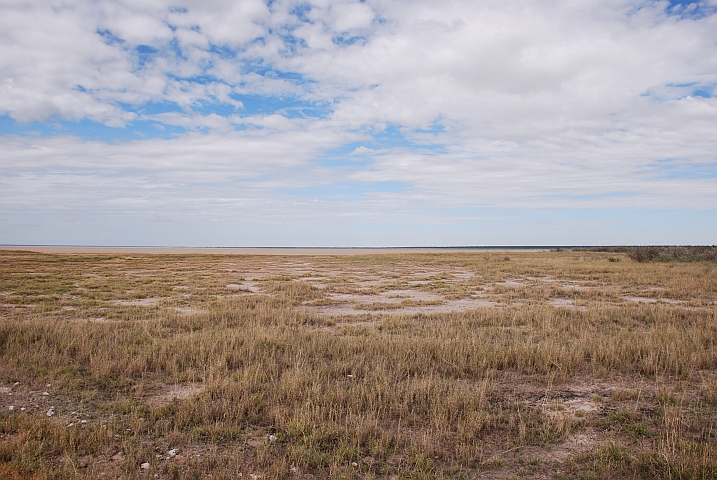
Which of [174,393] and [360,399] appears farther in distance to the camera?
[174,393]

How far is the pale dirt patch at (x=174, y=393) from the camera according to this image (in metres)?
7.30

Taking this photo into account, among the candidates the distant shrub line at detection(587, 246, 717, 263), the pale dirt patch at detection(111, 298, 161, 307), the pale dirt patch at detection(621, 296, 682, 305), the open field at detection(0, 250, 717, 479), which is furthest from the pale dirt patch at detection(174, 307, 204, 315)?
the distant shrub line at detection(587, 246, 717, 263)

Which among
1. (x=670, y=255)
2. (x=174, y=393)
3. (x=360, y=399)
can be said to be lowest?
(x=174, y=393)

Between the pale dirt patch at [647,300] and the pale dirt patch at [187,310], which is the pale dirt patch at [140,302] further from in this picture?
the pale dirt patch at [647,300]

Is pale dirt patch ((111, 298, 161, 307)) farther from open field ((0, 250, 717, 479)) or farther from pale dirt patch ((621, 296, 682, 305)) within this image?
pale dirt patch ((621, 296, 682, 305))

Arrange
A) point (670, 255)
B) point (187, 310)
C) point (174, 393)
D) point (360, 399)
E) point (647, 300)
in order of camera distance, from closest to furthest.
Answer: point (360, 399) < point (174, 393) < point (187, 310) < point (647, 300) < point (670, 255)

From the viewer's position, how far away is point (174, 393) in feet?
25.4

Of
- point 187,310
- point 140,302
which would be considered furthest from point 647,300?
point 140,302

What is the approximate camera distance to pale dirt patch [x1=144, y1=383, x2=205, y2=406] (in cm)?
730

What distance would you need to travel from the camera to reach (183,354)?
31.7ft

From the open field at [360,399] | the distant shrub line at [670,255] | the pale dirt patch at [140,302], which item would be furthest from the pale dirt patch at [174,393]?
the distant shrub line at [670,255]

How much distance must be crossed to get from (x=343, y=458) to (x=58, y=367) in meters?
6.52

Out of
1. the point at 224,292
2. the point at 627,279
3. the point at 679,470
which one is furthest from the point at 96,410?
the point at 627,279

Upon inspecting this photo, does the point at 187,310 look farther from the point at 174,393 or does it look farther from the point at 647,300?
the point at 647,300
